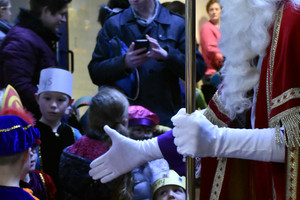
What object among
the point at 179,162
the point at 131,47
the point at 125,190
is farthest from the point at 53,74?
the point at 179,162

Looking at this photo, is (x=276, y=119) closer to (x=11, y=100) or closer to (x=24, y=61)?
(x=11, y=100)

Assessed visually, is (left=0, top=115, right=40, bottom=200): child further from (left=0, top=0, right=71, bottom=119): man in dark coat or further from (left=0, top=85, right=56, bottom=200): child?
(left=0, top=0, right=71, bottom=119): man in dark coat

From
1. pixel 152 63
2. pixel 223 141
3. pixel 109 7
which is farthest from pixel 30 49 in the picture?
pixel 223 141

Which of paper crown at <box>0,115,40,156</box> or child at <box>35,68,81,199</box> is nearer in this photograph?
paper crown at <box>0,115,40,156</box>

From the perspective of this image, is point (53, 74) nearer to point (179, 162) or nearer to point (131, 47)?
point (131, 47)

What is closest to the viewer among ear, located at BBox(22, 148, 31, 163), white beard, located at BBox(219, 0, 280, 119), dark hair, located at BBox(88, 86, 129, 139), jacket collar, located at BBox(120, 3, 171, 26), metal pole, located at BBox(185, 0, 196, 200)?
metal pole, located at BBox(185, 0, 196, 200)

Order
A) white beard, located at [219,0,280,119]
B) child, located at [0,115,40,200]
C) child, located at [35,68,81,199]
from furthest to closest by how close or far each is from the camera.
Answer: child, located at [35,68,81,199] < child, located at [0,115,40,200] < white beard, located at [219,0,280,119]

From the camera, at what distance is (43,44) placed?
2881 mm

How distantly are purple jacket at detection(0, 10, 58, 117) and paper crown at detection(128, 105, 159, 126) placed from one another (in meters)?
0.54

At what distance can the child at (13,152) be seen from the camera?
1861 millimetres

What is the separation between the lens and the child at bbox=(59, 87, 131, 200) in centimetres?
237

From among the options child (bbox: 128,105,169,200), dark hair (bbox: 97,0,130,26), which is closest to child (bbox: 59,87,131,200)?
child (bbox: 128,105,169,200)

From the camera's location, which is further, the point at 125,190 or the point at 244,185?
the point at 125,190

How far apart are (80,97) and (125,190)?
0.87 metres
